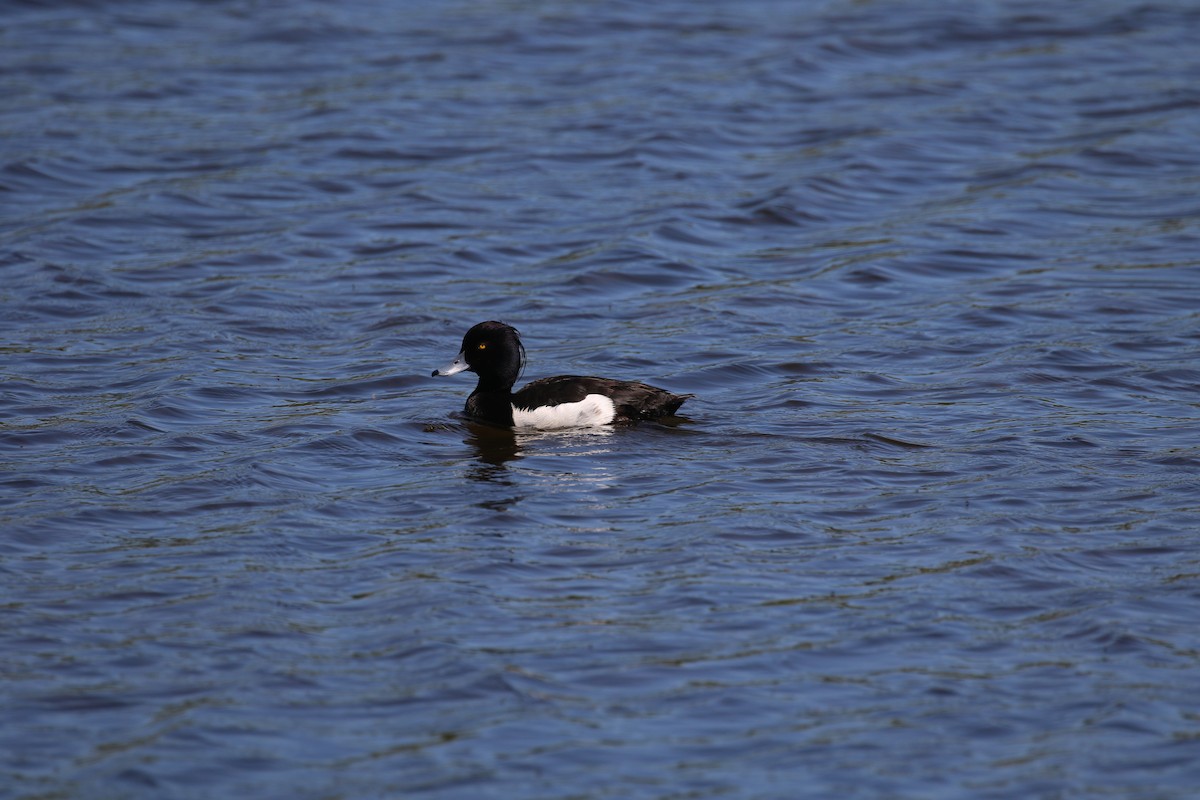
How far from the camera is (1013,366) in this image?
11.9 m

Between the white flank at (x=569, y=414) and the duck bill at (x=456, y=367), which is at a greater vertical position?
the duck bill at (x=456, y=367)

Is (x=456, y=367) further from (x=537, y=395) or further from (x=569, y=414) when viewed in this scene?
(x=569, y=414)

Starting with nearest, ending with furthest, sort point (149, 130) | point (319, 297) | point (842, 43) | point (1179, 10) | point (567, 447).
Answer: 1. point (567, 447)
2. point (319, 297)
3. point (149, 130)
4. point (842, 43)
5. point (1179, 10)

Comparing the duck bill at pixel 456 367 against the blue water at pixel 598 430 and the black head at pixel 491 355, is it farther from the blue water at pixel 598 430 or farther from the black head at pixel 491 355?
the blue water at pixel 598 430

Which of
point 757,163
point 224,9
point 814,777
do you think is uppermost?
point 224,9

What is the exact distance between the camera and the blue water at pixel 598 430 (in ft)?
21.4

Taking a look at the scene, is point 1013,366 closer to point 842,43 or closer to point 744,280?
point 744,280

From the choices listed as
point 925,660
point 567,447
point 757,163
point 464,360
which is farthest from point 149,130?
point 925,660

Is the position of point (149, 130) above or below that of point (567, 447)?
above

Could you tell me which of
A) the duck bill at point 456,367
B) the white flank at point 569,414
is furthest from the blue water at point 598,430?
the duck bill at point 456,367

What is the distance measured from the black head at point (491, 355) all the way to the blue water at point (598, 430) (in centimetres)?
38

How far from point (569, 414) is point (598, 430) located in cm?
23

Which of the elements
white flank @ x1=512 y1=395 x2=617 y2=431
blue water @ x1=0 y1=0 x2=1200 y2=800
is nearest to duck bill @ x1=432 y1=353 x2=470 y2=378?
blue water @ x1=0 y1=0 x2=1200 y2=800

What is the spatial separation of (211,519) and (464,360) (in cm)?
290
